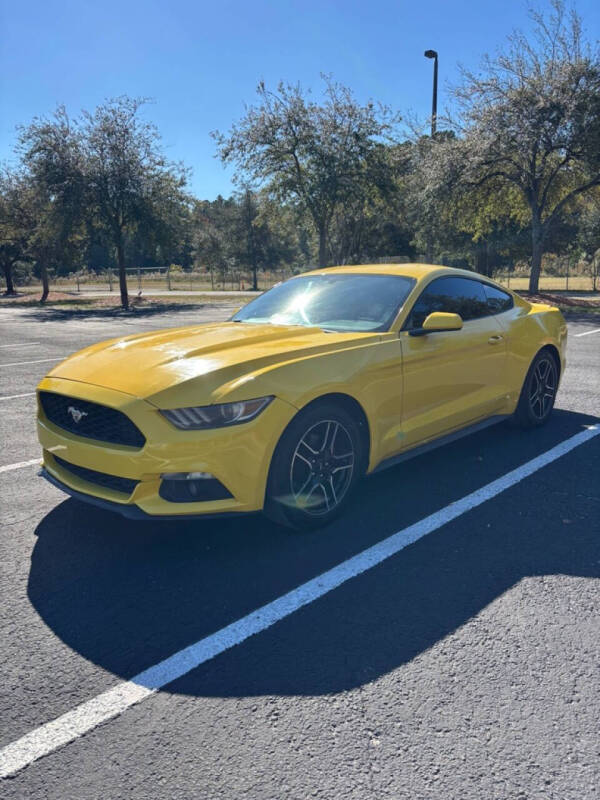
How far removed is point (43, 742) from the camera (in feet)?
6.89

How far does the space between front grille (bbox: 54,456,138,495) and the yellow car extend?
0.01m

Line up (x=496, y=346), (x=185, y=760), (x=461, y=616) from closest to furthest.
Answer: (x=185, y=760), (x=461, y=616), (x=496, y=346)

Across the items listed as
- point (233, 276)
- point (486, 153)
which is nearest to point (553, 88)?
point (486, 153)

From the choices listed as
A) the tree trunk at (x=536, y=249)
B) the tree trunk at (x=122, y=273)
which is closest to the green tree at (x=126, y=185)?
the tree trunk at (x=122, y=273)

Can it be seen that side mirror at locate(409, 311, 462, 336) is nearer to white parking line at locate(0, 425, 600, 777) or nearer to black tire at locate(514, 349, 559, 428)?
white parking line at locate(0, 425, 600, 777)

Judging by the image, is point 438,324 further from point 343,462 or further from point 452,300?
point 343,462

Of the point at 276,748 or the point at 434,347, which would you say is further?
the point at 434,347

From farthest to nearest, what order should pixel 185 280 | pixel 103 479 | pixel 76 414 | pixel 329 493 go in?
pixel 185 280 → pixel 329 493 → pixel 76 414 → pixel 103 479

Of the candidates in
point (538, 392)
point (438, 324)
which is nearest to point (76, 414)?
point (438, 324)

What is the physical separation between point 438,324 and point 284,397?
1.37 meters

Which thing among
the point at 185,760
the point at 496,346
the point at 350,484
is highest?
the point at 496,346

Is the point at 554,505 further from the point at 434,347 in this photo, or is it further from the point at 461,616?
the point at 461,616

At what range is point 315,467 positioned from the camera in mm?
3617

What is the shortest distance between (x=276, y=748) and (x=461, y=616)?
112 cm
